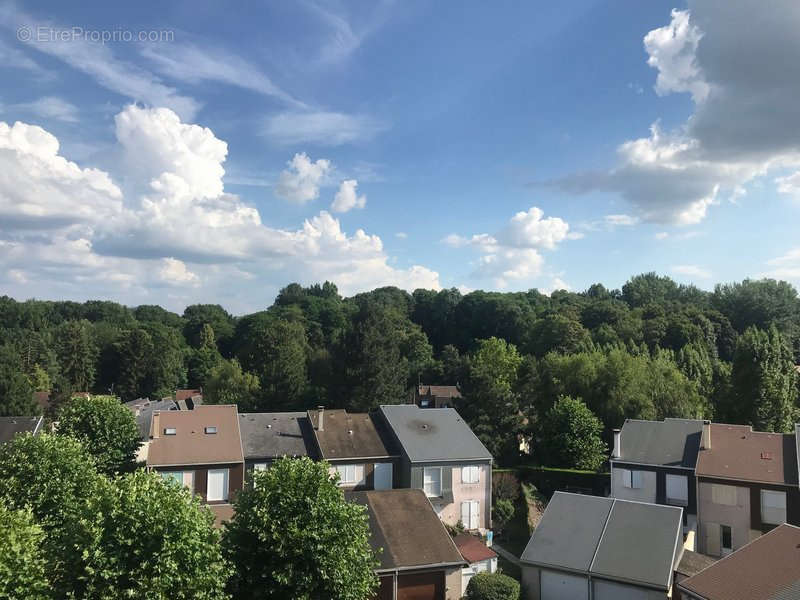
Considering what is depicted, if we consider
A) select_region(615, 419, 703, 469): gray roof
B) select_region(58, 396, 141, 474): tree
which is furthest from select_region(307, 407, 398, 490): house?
select_region(615, 419, 703, 469): gray roof

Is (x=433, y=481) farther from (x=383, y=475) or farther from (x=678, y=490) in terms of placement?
(x=678, y=490)

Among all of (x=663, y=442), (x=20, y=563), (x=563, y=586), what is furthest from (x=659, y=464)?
(x=20, y=563)

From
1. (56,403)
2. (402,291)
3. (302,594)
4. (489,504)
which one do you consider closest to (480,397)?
(489,504)

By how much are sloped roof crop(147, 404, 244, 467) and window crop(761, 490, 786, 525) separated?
97.1ft

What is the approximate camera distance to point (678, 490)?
113 ft

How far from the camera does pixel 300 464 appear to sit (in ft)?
66.7

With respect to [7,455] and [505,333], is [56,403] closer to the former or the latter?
[7,455]

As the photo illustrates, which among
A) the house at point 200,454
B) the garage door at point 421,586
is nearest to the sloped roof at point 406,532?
the garage door at point 421,586

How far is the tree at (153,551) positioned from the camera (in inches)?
607

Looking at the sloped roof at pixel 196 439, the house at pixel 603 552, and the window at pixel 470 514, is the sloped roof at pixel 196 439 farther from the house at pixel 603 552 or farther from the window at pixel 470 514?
the house at pixel 603 552

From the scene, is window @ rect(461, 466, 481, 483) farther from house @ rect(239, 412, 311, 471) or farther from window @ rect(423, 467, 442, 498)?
house @ rect(239, 412, 311, 471)

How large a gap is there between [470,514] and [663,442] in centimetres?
1312

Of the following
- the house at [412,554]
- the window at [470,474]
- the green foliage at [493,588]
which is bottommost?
the green foliage at [493,588]

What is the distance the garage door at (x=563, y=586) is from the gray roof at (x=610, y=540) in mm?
545
